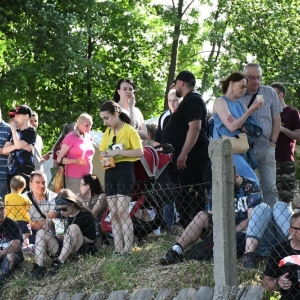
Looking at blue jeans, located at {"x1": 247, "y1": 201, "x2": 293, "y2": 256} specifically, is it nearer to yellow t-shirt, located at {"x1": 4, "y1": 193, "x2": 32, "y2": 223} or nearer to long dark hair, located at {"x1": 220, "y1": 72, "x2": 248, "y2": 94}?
long dark hair, located at {"x1": 220, "y1": 72, "x2": 248, "y2": 94}

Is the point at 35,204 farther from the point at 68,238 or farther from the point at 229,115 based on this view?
the point at 229,115

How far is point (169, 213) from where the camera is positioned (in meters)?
9.40

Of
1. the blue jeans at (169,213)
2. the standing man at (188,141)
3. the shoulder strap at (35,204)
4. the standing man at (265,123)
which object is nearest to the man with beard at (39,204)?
the shoulder strap at (35,204)

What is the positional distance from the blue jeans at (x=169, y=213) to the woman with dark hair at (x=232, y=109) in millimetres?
980

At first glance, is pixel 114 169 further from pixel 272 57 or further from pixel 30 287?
pixel 272 57

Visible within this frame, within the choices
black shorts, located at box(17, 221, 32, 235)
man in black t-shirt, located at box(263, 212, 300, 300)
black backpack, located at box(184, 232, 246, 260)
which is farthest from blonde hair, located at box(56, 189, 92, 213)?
man in black t-shirt, located at box(263, 212, 300, 300)

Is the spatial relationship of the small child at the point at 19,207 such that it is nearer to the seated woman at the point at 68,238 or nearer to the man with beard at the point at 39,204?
the man with beard at the point at 39,204

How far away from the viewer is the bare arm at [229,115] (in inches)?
336

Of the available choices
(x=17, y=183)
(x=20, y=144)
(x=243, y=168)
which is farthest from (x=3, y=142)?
(x=243, y=168)

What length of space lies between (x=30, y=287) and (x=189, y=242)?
159cm

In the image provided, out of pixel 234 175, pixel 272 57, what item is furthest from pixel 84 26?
pixel 234 175

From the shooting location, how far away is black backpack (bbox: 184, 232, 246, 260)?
7.70m

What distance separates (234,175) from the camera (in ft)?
25.1

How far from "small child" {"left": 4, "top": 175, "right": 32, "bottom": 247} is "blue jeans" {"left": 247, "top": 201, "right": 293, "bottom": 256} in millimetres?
2681
